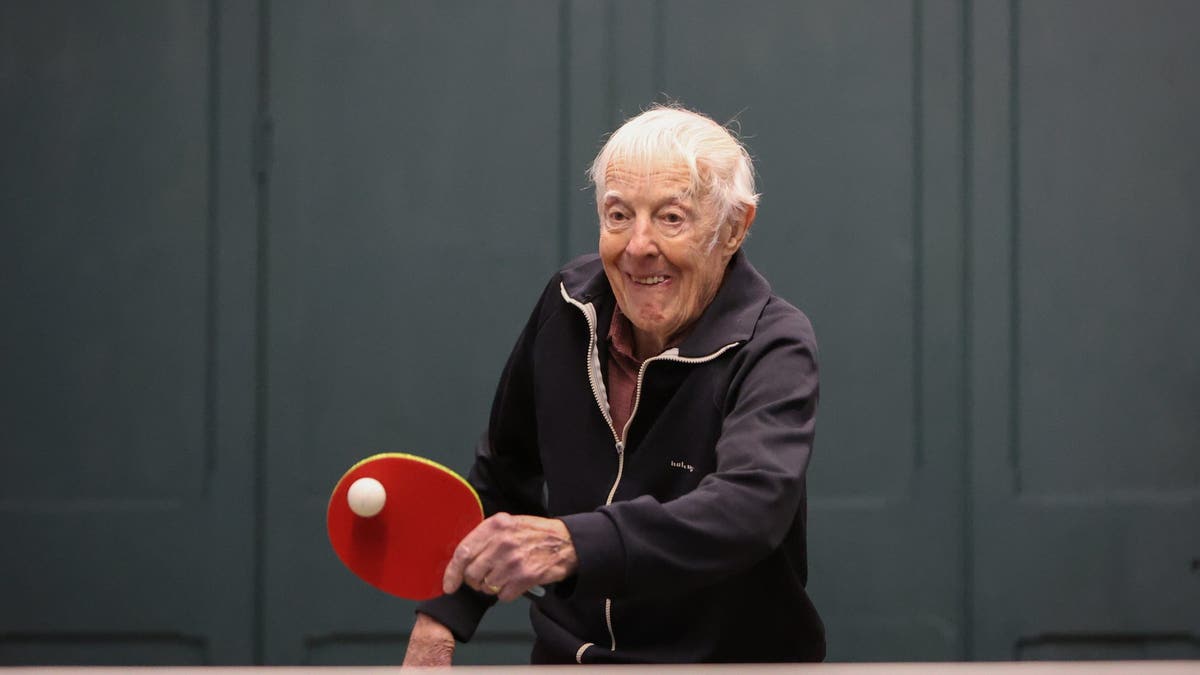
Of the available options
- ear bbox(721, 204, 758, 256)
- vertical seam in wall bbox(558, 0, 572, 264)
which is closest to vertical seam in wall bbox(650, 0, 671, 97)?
vertical seam in wall bbox(558, 0, 572, 264)

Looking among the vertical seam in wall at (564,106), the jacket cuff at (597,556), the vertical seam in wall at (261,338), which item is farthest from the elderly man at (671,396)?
the vertical seam in wall at (261,338)

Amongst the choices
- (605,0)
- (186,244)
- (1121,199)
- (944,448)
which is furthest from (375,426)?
(1121,199)

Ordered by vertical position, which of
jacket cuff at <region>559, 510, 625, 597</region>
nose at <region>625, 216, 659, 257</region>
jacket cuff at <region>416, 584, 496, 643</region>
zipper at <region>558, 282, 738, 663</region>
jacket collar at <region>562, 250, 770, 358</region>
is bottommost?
jacket cuff at <region>416, 584, 496, 643</region>

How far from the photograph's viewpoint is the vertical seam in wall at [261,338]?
10.9 feet

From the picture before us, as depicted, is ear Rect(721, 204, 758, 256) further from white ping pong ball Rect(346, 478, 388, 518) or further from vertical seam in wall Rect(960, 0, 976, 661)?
vertical seam in wall Rect(960, 0, 976, 661)

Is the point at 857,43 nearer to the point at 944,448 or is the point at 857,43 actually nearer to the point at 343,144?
the point at 944,448

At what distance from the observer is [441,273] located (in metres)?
3.34

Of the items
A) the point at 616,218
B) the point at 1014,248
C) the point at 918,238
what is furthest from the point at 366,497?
the point at 1014,248

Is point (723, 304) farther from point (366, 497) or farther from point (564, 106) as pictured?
point (564, 106)

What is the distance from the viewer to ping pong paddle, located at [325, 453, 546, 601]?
1658 mm

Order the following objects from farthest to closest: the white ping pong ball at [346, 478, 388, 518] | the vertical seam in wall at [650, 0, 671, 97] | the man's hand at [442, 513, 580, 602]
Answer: the vertical seam in wall at [650, 0, 671, 97] < the white ping pong ball at [346, 478, 388, 518] < the man's hand at [442, 513, 580, 602]

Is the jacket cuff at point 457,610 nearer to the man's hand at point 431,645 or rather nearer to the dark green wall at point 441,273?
the man's hand at point 431,645

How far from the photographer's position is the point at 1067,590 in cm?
337

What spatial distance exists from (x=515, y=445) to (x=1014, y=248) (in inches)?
67.9
